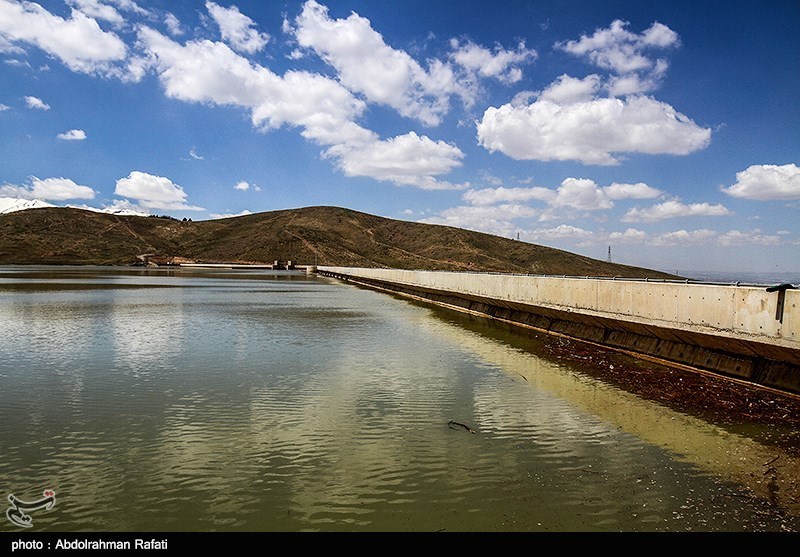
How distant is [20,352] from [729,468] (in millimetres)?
15636

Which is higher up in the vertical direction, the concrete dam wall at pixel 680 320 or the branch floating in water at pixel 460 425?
the concrete dam wall at pixel 680 320

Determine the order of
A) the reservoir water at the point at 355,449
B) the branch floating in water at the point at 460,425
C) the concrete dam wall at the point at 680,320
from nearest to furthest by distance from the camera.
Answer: the reservoir water at the point at 355,449, the branch floating in water at the point at 460,425, the concrete dam wall at the point at 680,320

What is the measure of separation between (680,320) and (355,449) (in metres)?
9.69

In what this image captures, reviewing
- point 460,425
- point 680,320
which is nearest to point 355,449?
point 460,425

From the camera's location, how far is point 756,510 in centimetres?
574

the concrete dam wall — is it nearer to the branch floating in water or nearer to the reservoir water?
the reservoir water

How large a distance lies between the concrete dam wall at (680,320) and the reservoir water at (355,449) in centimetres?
255

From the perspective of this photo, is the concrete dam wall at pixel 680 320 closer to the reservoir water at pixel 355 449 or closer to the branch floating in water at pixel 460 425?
the reservoir water at pixel 355 449

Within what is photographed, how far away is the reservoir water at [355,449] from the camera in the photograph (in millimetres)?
5508

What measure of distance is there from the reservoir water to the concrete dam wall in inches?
Result: 100

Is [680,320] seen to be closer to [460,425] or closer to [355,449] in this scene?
[460,425]

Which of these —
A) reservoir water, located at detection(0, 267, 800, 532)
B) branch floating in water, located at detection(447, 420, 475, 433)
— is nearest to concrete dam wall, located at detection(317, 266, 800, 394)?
reservoir water, located at detection(0, 267, 800, 532)

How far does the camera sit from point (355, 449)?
7.41 m

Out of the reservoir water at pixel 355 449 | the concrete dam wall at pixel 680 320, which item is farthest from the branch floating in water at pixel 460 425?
the concrete dam wall at pixel 680 320
